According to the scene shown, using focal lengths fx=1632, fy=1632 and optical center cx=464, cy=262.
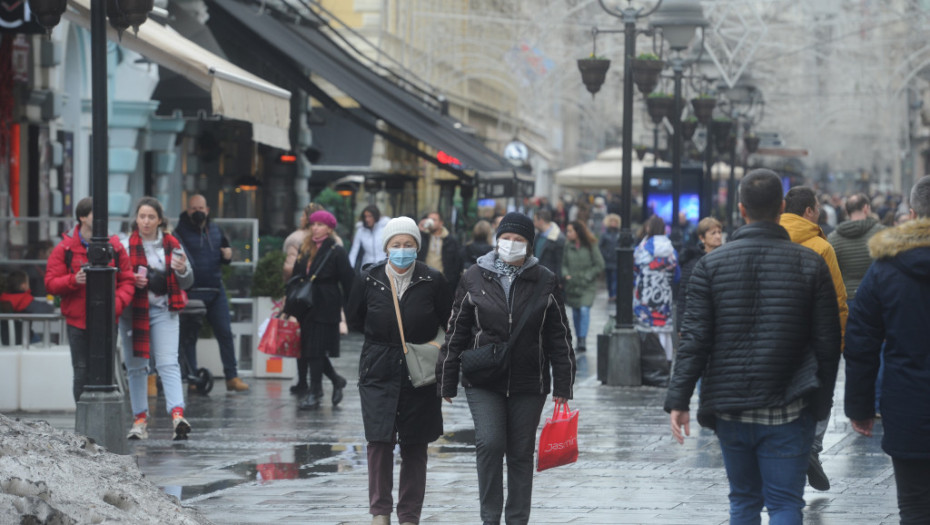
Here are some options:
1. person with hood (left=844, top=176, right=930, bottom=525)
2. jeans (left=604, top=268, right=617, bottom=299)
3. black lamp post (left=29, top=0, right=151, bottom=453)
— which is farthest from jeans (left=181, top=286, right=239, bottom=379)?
jeans (left=604, top=268, right=617, bottom=299)

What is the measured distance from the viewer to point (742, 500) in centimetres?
671

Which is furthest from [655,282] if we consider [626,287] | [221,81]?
[221,81]

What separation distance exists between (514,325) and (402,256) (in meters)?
1.00

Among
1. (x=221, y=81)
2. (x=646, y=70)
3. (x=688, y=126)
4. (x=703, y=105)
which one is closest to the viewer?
(x=221, y=81)

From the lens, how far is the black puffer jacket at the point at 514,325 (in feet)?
25.9

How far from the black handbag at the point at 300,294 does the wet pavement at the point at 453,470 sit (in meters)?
0.86

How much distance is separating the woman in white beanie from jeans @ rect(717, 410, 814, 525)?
2.29 meters

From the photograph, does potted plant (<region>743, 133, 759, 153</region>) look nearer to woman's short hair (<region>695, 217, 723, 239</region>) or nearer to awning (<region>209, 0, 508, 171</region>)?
awning (<region>209, 0, 508, 171</region>)

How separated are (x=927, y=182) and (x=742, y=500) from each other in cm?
152

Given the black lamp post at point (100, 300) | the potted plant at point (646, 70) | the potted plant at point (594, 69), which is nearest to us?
the black lamp post at point (100, 300)

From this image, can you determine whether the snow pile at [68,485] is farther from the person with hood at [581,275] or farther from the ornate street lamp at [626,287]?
the person with hood at [581,275]

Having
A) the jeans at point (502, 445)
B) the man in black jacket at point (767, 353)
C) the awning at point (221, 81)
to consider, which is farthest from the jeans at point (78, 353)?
the man in black jacket at point (767, 353)

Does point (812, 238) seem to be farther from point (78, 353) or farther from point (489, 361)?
point (78, 353)

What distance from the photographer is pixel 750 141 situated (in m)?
43.8
